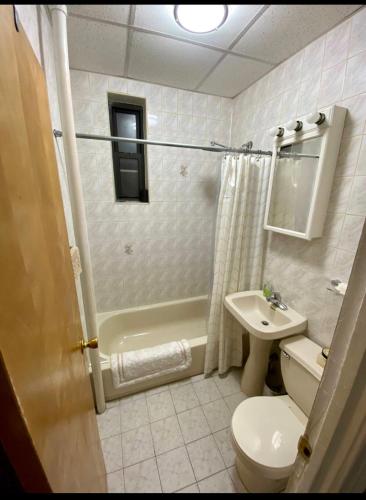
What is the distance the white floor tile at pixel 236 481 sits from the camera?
3.70ft

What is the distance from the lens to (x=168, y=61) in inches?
58.2

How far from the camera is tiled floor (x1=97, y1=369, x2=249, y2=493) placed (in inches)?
45.3

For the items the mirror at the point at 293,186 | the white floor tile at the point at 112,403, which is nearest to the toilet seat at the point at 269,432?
the white floor tile at the point at 112,403

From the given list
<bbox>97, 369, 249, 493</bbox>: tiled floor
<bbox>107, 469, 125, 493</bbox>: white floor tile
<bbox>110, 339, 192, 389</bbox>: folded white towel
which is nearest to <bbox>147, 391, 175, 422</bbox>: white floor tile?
<bbox>97, 369, 249, 493</bbox>: tiled floor

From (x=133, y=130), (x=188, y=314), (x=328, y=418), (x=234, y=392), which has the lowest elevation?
(x=234, y=392)

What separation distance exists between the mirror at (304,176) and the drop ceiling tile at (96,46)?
3.99 feet

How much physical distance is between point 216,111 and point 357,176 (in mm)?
1469

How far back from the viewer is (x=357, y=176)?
3.54ft

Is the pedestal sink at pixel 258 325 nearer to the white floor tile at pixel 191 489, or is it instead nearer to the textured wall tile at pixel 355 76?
the white floor tile at pixel 191 489

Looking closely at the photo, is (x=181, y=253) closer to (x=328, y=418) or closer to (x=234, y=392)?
(x=234, y=392)

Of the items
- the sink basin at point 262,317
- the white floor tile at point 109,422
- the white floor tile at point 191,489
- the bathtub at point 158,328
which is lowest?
the white floor tile at point 109,422

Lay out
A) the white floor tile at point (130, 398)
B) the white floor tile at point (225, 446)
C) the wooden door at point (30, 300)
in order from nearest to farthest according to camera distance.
Answer: the wooden door at point (30, 300)
the white floor tile at point (225, 446)
the white floor tile at point (130, 398)

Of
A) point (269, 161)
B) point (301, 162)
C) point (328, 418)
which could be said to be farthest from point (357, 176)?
point (328, 418)

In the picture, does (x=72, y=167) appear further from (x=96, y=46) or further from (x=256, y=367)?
(x=256, y=367)
